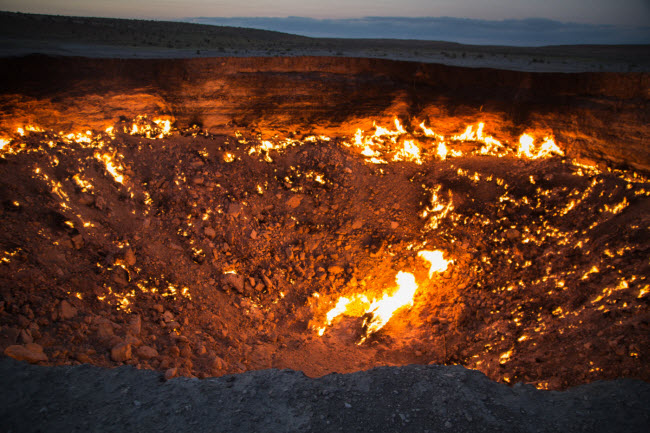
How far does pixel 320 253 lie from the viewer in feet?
22.7

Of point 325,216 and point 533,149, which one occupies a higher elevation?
point 533,149

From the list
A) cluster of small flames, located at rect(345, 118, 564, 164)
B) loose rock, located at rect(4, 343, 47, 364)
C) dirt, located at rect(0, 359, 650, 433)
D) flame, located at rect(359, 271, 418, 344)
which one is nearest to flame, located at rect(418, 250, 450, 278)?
flame, located at rect(359, 271, 418, 344)

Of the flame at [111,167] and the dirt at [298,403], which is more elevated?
the flame at [111,167]

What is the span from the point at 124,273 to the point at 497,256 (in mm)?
6267

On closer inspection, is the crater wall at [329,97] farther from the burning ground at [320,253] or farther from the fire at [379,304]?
the fire at [379,304]

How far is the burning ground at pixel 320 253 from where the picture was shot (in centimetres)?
450

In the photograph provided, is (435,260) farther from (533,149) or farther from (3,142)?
(3,142)

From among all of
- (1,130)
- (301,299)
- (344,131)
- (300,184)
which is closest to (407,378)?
(301,299)

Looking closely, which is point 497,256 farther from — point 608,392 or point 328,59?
point 328,59

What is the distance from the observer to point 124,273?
208 inches

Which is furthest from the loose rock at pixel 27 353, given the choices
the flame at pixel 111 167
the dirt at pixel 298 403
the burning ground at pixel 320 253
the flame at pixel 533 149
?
the flame at pixel 533 149

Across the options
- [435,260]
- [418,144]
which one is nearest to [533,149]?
[418,144]

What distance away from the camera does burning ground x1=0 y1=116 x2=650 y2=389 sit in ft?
14.8

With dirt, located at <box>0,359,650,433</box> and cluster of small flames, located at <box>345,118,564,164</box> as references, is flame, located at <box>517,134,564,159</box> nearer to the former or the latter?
cluster of small flames, located at <box>345,118,564,164</box>
